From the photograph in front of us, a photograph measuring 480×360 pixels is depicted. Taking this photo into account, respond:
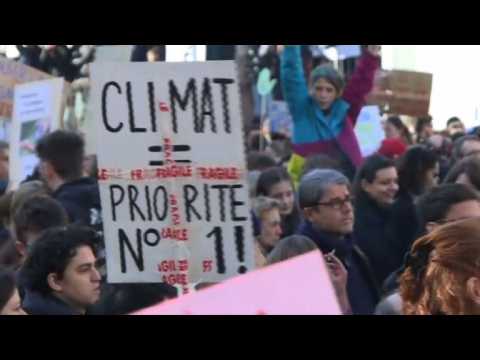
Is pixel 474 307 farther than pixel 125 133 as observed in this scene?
No

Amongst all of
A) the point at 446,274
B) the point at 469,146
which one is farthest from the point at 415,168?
the point at 446,274

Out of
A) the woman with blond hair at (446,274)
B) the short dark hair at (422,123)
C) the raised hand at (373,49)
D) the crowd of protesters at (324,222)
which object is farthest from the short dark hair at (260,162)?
the short dark hair at (422,123)

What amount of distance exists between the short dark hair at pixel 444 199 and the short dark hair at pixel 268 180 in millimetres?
1872

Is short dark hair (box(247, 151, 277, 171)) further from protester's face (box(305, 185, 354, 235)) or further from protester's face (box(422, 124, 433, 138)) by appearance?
protester's face (box(422, 124, 433, 138))

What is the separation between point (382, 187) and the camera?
6.13 metres

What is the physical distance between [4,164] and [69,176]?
1.70 meters

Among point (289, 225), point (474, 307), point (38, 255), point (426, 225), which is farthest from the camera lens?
point (289, 225)

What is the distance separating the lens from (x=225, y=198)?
451cm

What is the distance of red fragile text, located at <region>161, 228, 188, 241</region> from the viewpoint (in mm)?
4496

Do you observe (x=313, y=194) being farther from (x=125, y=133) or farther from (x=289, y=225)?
(x=289, y=225)

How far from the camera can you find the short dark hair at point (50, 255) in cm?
428

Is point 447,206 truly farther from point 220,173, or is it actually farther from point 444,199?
point 220,173
